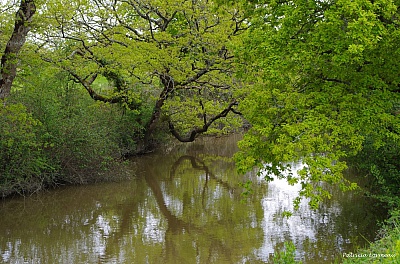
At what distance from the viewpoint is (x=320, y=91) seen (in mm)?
9961

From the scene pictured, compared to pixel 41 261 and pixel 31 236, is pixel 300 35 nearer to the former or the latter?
pixel 41 261

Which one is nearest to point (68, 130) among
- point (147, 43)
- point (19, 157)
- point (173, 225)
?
point (19, 157)

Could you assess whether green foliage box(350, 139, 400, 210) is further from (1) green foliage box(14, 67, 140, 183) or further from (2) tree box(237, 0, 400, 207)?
(1) green foliage box(14, 67, 140, 183)

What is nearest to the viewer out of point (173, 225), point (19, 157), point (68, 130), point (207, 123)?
point (173, 225)

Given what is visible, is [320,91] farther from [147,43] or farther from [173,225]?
[147,43]

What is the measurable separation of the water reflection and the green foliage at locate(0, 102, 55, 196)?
0.57 m

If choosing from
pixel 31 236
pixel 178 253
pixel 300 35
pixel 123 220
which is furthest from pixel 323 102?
pixel 31 236

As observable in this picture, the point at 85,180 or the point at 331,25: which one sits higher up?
the point at 331,25

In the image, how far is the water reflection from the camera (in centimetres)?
935

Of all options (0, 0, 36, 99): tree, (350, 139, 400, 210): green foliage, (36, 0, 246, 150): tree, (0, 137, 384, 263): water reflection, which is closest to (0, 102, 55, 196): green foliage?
(0, 137, 384, 263): water reflection

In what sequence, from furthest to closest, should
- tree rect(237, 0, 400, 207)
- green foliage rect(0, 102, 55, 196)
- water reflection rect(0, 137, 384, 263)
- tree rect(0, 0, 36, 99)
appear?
green foliage rect(0, 102, 55, 196) < tree rect(0, 0, 36, 99) < water reflection rect(0, 137, 384, 263) < tree rect(237, 0, 400, 207)

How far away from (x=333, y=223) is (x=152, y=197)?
635 cm

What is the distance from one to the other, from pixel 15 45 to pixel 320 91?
7222 mm

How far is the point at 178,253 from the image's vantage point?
942 cm
